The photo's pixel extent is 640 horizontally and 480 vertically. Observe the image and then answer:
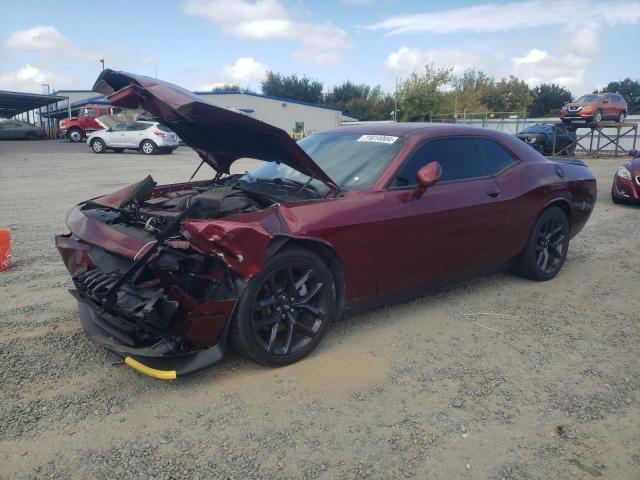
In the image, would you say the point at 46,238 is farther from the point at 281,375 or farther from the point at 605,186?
the point at 605,186

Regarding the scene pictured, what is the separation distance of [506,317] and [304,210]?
2067 millimetres

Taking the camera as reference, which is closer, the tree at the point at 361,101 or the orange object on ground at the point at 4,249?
the orange object on ground at the point at 4,249

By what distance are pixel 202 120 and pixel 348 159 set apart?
1.29 m

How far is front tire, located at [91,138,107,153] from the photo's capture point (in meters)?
22.7

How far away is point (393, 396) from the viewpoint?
2.98 meters

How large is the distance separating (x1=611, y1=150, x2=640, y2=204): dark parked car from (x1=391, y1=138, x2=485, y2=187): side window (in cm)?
665

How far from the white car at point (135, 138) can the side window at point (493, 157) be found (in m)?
19.6

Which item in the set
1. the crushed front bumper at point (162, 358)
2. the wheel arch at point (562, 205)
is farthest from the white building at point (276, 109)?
the crushed front bumper at point (162, 358)

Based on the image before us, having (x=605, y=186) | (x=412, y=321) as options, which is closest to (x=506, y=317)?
(x=412, y=321)

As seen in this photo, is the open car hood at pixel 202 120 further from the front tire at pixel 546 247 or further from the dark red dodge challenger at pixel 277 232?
the front tire at pixel 546 247

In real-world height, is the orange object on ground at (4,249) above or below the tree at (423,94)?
below

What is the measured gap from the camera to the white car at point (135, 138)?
22.1 m

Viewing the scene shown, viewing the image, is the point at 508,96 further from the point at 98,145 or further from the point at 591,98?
the point at 98,145

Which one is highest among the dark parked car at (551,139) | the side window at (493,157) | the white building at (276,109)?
the white building at (276,109)
